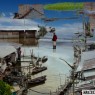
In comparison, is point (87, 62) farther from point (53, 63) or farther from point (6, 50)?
point (53, 63)

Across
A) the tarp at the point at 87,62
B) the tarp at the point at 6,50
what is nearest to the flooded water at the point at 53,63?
the tarp at the point at 6,50

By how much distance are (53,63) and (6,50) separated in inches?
42.5

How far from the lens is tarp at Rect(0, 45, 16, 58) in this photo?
603 cm

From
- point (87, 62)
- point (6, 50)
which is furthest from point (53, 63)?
point (87, 62)

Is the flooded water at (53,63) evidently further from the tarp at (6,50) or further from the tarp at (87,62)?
the tarp at (87,62)

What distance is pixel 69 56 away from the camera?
24.1ft

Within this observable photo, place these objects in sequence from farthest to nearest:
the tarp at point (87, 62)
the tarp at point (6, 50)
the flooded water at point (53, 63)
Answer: the tarp at point (6, 50), the flooded water at point (53, 63), the tarp at point (87, 62)

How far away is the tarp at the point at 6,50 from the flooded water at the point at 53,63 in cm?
53

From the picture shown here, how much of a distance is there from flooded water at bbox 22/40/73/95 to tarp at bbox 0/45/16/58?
0.53 metres

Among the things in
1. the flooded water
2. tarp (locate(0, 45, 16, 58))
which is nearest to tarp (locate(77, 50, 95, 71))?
the flooded water

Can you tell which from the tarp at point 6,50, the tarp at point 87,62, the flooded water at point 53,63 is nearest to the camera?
the tarp at point 87,62

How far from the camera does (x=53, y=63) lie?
23.2 feet

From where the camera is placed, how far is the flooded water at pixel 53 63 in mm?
5672

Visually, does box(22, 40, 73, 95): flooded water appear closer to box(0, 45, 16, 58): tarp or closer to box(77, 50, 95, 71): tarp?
box(0, 45, 16, 58): tarp
